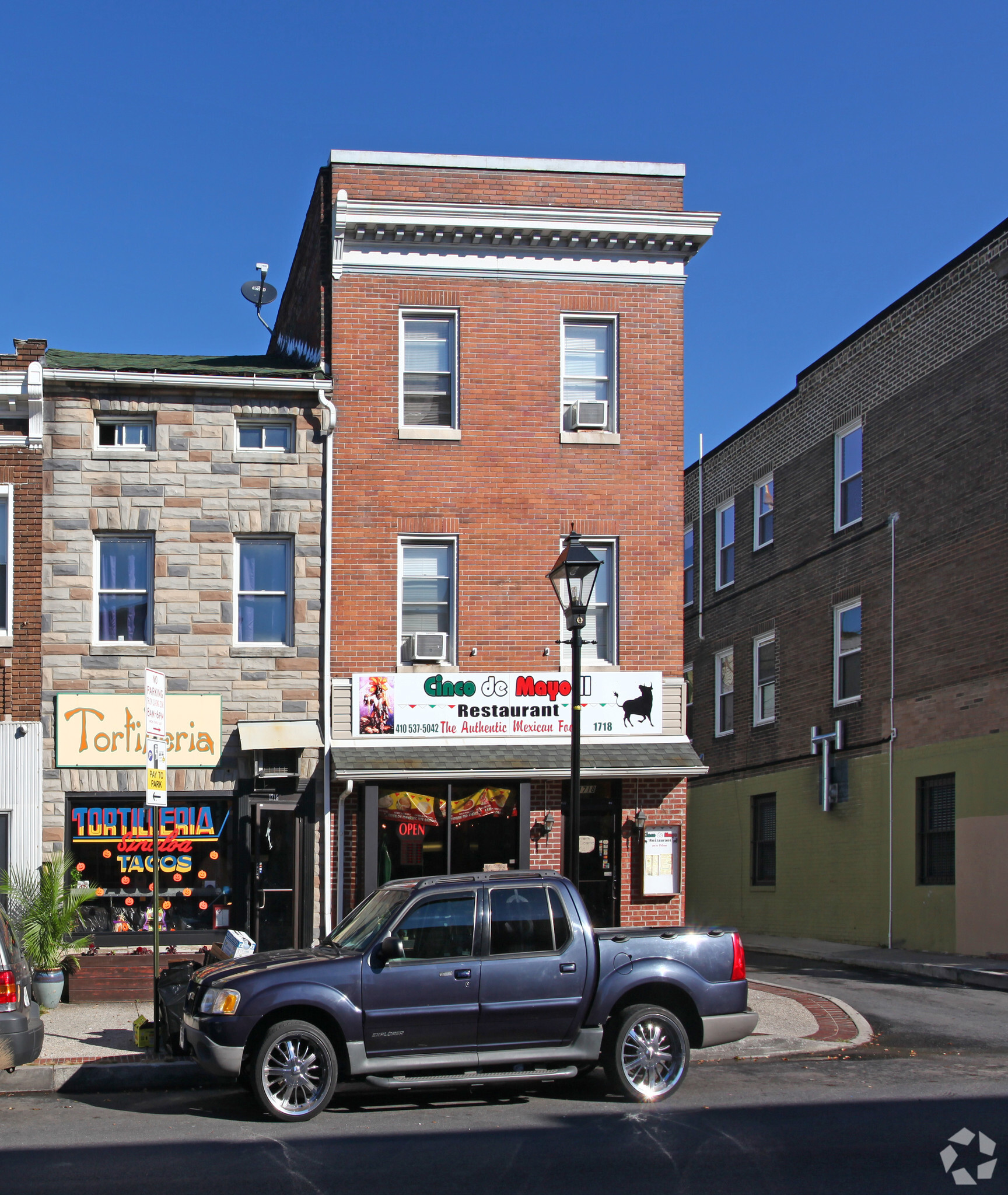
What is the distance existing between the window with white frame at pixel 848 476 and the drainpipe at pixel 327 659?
12460 millimetres

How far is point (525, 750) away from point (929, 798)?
9.42m

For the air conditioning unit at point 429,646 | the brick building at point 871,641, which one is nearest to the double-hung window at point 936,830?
the brick building at point 871,641

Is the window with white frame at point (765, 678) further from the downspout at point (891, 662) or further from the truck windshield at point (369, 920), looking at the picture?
the truck windshield at point (369, 920)

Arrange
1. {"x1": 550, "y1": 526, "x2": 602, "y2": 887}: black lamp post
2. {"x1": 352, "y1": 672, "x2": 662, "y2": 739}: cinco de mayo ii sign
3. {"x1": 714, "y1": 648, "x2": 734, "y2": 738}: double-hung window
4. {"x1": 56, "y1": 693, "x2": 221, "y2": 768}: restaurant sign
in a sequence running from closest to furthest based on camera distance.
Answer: {"x1": 550, "y1": 526, "x2": 602, "y2": 887}: black lamp post
{"x1": 56, "y1": 693, "x2": 221, "y2": 768}: restaurant sign
{"x1": 352, "y1": 672, "x2": 662, "y2": 739}: cinco de mayo ii sign
{"x1": 714, "y1": 648, "x2": 734, "y2": 738}: double-hung window

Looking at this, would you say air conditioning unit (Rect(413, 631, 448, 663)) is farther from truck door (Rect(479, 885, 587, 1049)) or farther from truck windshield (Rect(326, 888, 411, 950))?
truck door (Rect(479, 885, 587, 1049))

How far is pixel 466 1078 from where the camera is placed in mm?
10172

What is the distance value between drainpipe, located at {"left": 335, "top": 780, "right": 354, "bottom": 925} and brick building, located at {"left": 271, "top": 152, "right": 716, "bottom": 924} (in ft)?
0.16

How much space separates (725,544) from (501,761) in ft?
54.1

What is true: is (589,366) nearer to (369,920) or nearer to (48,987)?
(369,920)

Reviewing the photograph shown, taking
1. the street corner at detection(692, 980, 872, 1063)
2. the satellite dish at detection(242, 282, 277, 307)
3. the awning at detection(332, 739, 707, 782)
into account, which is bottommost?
the street corner at detection(692, 980, 872, 1063)

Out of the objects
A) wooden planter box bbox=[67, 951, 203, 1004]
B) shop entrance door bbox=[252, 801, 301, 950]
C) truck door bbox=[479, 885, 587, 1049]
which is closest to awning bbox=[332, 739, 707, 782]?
shop entrance door bbox=[252, 801, 301, 950]

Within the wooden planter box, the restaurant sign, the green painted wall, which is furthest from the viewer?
the green painted wall

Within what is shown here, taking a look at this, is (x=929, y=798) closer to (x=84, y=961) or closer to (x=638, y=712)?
(x=638, y=712)

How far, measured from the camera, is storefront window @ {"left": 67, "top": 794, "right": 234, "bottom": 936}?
58.0 feet
